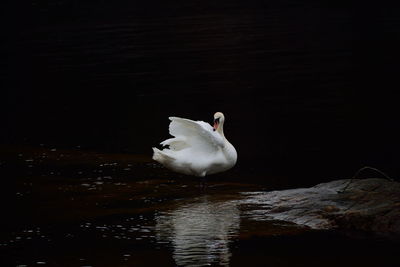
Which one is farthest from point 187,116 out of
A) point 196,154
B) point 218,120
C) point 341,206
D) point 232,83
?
point 341,206

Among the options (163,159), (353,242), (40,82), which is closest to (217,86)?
(40,82)

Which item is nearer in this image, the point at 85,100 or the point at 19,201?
the point at 19,201

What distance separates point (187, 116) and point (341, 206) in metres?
11.0

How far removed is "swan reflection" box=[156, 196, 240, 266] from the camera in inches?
396

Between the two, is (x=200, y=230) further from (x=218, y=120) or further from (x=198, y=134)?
(x=218, y=120)

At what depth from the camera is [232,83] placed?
26.8 meters

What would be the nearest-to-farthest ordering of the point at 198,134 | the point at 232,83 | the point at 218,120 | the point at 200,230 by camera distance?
the point at 200,230 < the point at 198,134 < the point at 218,120 < the point at 232,83

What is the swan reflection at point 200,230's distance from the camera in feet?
33.0

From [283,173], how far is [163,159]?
2787 mm

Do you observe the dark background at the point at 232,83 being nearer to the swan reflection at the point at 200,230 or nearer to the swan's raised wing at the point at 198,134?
the swan's raised wing at the point at 198,134

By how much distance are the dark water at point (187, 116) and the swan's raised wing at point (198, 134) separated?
0.79 metres

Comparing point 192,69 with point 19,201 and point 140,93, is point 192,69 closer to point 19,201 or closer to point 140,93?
point 140,93

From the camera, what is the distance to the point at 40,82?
1214 inches

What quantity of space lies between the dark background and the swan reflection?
10.1 ft
